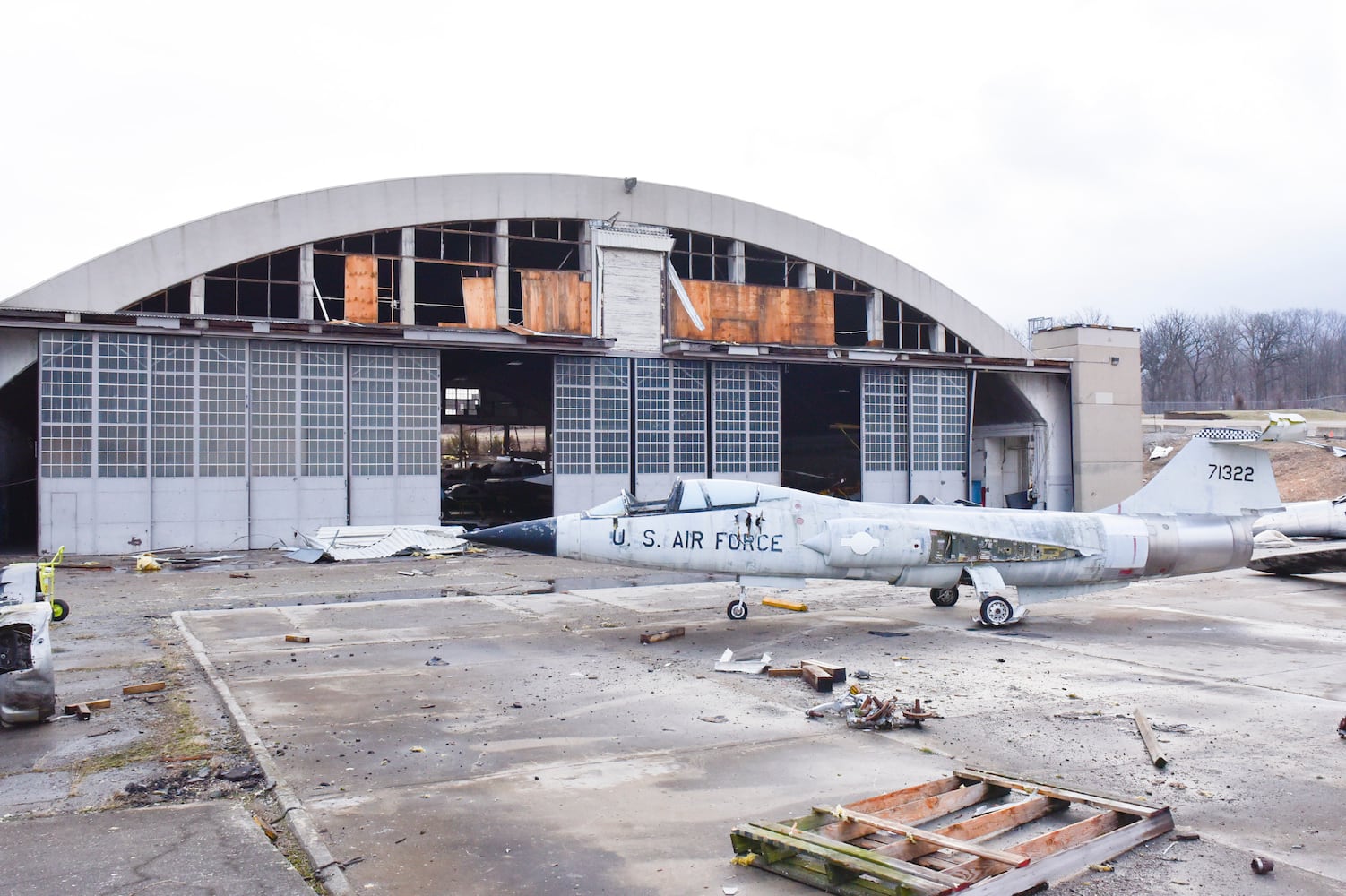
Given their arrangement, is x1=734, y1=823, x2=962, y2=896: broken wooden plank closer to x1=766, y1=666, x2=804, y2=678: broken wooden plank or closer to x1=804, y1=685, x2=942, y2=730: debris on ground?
x1=804, y1=685, x2=942, y2=730: debris on ground

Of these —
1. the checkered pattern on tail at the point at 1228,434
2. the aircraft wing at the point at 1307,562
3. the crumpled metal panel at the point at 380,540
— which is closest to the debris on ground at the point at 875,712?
the checkered pattern on tail at the point at 1228,434

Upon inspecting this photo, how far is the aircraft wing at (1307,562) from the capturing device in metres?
19.4

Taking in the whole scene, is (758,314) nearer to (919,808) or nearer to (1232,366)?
(919,808)

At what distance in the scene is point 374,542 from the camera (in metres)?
23.5

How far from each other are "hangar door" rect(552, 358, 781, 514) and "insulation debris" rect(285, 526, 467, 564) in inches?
142

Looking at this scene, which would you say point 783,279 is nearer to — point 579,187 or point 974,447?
point 579,187

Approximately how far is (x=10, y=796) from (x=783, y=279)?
2702 centimetres

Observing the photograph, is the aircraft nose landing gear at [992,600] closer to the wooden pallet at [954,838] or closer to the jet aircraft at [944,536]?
the jet aircraft at [944,536]

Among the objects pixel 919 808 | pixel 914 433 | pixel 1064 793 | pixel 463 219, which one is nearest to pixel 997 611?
pixel 1064 793

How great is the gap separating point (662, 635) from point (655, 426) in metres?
15.6

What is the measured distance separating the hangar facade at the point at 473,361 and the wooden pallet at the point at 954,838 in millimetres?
21116

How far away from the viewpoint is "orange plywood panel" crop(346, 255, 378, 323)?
2544 centimetres

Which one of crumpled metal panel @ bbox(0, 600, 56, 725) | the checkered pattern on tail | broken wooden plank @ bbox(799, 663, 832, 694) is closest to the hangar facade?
the checkered pattern on tail

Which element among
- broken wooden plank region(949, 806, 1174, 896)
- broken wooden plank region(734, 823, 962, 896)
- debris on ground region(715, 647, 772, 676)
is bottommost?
debris on ground region(715, 647, 772, 676)
